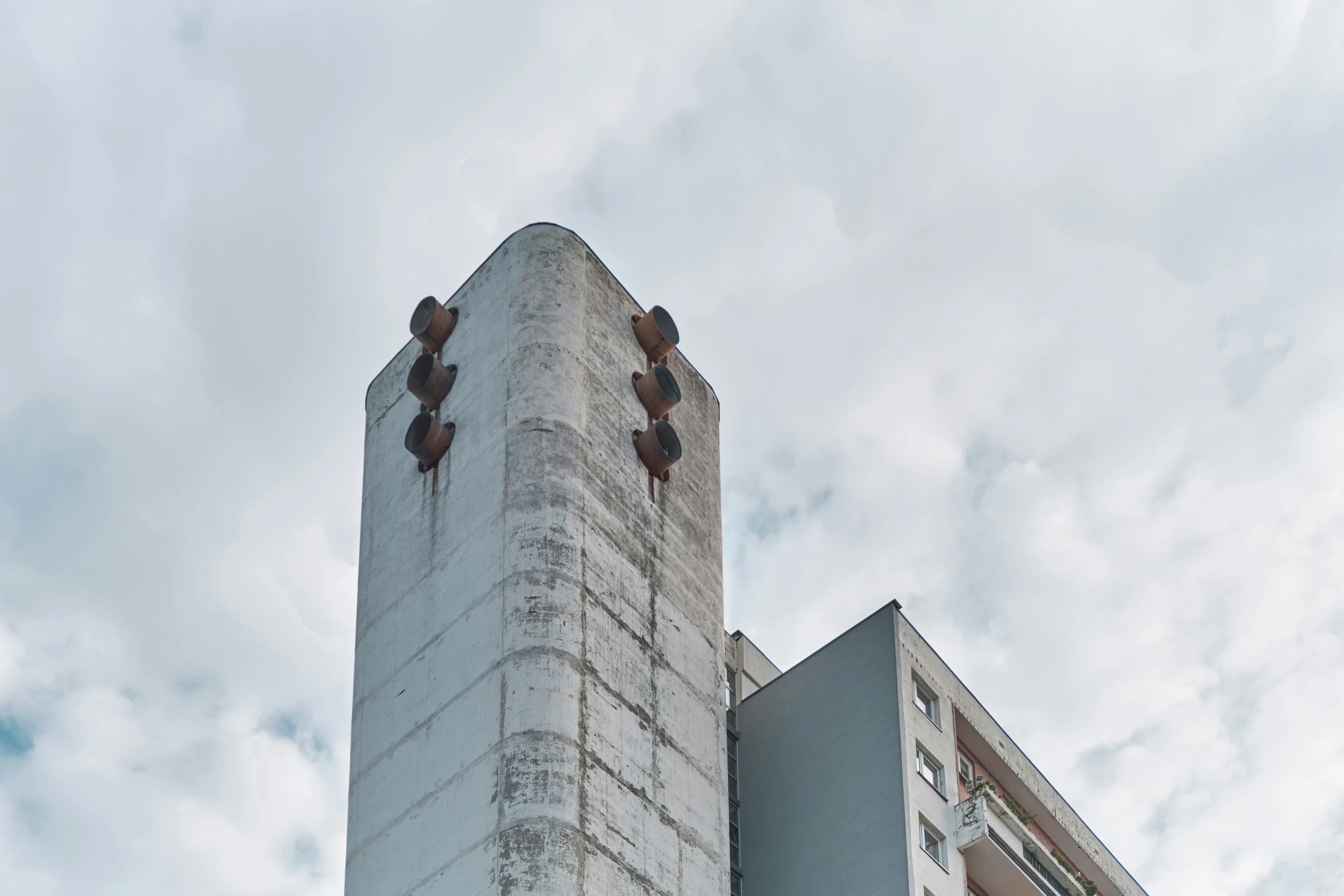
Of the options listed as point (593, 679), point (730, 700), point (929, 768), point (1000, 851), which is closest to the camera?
point (593, 679)

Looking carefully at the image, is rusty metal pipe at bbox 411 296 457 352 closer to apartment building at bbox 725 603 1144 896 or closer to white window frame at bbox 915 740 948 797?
apartment building at bbox 725 603 1144 896

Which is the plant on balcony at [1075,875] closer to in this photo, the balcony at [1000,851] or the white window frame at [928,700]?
the balcony at [1000,851]

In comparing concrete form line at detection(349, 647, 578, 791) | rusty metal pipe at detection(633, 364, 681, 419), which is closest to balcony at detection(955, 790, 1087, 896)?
concrete form line at detection(349, 647, 578, 791)

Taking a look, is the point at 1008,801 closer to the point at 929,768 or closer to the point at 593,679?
the point at 929,768

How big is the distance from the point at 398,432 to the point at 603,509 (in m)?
8.33

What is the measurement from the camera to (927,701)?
54.1 meters

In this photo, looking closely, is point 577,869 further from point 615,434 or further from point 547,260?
point 547,260

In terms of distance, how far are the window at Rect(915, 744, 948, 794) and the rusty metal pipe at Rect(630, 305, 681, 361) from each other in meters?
13.5

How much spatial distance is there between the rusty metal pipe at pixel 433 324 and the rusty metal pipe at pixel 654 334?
208 inches

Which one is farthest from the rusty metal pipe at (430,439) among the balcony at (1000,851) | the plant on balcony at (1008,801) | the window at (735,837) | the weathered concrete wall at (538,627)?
the plant on balcony at (1008,801)

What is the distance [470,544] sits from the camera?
47844 millimetres

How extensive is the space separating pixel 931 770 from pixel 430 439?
55.7 ft

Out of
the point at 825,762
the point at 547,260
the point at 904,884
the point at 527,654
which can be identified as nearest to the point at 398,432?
the point at 547,260

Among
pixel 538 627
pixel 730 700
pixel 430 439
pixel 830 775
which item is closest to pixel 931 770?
pixel 830 775
